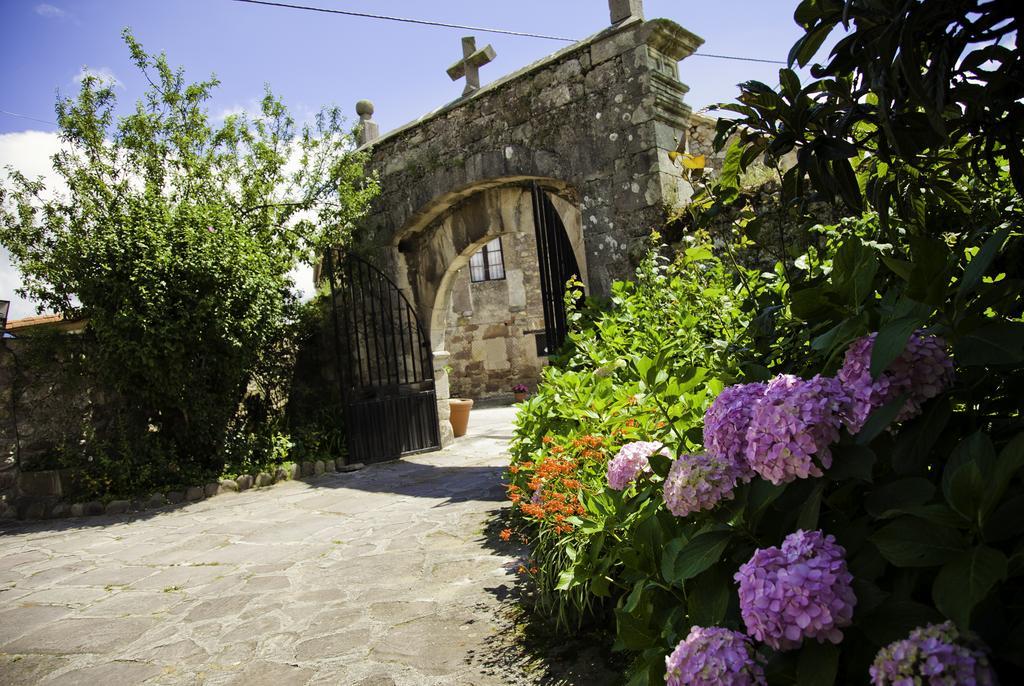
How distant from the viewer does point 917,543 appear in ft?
3.05

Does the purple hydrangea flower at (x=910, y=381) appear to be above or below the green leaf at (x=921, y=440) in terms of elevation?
above

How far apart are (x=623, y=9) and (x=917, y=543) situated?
217 inches

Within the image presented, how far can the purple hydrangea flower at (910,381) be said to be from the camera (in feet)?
3.41

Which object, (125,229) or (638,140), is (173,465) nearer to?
(125,229)

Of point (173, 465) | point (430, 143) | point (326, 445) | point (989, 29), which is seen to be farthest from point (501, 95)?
point (989, 29)

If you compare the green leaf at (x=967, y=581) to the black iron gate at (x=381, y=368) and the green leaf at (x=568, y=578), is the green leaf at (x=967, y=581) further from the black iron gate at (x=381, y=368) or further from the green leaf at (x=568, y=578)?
the black iron gate at (x=381, y=368)

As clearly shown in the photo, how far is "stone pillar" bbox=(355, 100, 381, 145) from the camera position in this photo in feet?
30.8

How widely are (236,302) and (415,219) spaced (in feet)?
7.09

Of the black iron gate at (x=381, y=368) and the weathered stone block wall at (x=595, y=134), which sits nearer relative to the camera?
the weathered stone block wall at (x=595, y=134)

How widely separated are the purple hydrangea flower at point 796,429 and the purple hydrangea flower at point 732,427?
0.08 metres

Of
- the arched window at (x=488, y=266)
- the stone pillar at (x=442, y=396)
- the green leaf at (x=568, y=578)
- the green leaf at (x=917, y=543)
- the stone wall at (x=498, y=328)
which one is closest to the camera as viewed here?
the green leaf at (x=917, y=543)

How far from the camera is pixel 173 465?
22.0ft

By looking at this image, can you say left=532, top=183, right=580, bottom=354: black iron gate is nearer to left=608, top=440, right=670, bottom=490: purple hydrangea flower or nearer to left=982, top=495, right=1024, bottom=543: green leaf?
left=608, top=440, right=670, bottom=490: purple hydrangea flower

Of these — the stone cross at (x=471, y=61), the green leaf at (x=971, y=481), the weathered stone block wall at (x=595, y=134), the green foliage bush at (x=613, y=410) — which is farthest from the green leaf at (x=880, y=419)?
the stone cross at (x=471, y=61)
